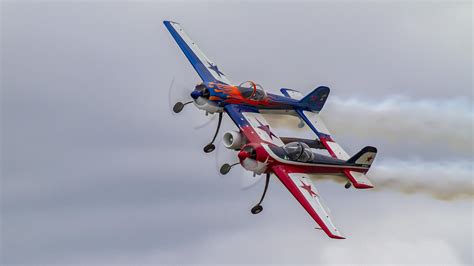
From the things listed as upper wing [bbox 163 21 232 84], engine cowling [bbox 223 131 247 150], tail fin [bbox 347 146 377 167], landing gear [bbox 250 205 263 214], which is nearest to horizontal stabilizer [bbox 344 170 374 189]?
tail fin [bbox 347 146 377 167]

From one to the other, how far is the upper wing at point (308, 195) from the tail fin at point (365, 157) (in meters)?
3.18

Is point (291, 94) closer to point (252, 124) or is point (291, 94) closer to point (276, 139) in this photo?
point (252, 124)

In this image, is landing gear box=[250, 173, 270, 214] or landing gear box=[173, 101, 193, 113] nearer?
landing gear box=[250, 173, 270, 214]

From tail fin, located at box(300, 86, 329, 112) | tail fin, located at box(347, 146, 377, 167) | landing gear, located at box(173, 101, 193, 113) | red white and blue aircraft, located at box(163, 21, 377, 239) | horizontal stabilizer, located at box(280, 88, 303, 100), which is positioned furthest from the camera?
horizontal stabilizer, located at box(280, 88, 303, 100)

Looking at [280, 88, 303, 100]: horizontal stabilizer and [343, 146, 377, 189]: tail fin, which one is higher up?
[280, 88, 303, 100]: horizontal stabilizer

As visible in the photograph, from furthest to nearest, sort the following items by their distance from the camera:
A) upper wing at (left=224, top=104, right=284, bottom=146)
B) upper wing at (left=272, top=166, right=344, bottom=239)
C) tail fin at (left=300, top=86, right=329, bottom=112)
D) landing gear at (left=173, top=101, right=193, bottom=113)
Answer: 1. tail fin at (left=300, top=86, right=329, bottom=112)
2. landing gear at (left=173, top=101, right=193, bottom=113)
3. upper wing at (left=224, top=104, right=284, bottom=146)
4. upper wing at (left=272, top=166, right=344, bottom=239)

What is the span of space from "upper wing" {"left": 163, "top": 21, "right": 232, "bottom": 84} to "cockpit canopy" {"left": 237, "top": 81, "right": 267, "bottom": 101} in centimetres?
171

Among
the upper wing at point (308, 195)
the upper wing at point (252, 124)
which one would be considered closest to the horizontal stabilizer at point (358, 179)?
the upper wing at point (308, 195)

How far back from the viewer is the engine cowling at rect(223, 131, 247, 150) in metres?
40.2

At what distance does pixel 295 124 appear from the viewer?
151 ft

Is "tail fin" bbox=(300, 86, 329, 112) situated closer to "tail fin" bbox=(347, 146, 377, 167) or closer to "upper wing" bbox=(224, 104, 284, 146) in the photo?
"upper wing" bbox=(224, 104, 284, 146)

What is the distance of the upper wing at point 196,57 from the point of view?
4509 cm

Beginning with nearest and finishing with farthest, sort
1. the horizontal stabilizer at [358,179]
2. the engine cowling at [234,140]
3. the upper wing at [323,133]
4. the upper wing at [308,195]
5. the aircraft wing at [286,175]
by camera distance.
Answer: the upper wing at [308,195]
the aircraft wing at [286,175]
the engine cowling at [234,140]
the horizontal stabilizer at [358,179]
the upper wing at [323,133]

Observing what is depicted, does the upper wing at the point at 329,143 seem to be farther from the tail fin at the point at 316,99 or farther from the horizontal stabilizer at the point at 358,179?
the tail fin at the point at 316,99
